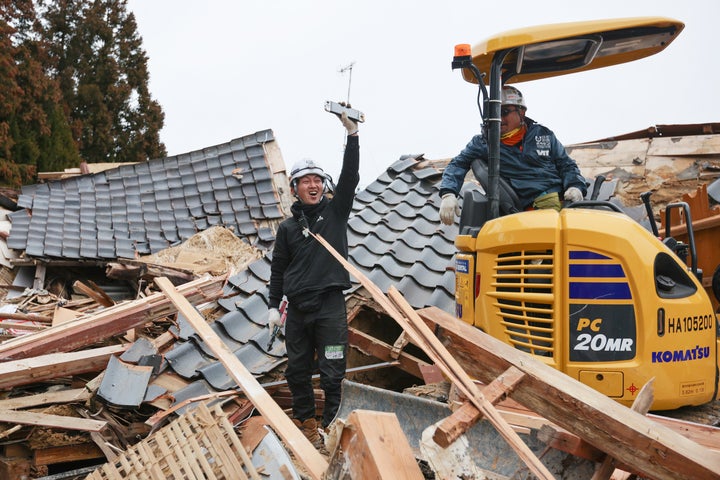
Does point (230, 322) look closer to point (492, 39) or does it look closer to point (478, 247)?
point (478, 247)

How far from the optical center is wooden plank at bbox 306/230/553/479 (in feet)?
7.64

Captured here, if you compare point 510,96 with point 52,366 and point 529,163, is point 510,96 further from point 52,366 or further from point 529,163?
point 52,366

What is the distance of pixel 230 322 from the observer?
21.0 feet

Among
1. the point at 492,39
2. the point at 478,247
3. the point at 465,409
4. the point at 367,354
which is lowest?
the point at 367,354

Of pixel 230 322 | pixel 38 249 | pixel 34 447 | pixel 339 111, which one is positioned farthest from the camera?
pixel 38 249

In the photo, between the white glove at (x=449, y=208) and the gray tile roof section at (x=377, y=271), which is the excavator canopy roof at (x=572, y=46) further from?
the gray tile roof section at (x=377, y=271)

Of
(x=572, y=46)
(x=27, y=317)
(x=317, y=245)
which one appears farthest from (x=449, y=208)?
(x=27, y=317)

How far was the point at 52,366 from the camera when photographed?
5895 millimetres

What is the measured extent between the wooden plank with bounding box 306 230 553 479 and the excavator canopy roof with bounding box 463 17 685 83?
182 centimetres

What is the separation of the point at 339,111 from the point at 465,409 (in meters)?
2.52

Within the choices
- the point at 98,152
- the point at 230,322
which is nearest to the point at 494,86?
the point at 230,322

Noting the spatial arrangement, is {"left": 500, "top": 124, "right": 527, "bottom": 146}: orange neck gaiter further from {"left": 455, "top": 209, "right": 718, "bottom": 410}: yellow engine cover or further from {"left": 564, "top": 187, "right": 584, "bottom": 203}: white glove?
{"left": 455, "top": 209, "right": 718, "bottom": 410}: yellow engine cover

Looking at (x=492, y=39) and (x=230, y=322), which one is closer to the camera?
(x=492, y=39)

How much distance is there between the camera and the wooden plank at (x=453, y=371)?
2.33 meters
